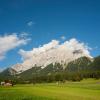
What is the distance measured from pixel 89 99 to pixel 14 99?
1059 centimetres

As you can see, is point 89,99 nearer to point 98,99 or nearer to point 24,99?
point 98,99

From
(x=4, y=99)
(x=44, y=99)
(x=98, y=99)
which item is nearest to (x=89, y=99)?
(x=98, y=99)

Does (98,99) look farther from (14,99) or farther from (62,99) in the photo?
(14,99)

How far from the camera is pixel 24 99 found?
3494 cm

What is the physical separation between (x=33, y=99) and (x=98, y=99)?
30.1 feet

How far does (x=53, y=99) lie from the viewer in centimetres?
3516

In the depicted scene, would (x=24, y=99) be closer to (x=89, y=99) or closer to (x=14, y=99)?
(x=14, y=99)

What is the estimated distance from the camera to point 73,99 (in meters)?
35.8

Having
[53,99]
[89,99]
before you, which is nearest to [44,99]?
[53,99]

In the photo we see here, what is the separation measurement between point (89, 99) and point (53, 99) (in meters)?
5.15

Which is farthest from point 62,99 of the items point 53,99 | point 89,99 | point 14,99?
point 14,99

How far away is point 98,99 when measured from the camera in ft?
116

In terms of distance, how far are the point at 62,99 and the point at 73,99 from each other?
1.64 m

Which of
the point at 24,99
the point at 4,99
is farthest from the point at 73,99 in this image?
the point at 4,99
